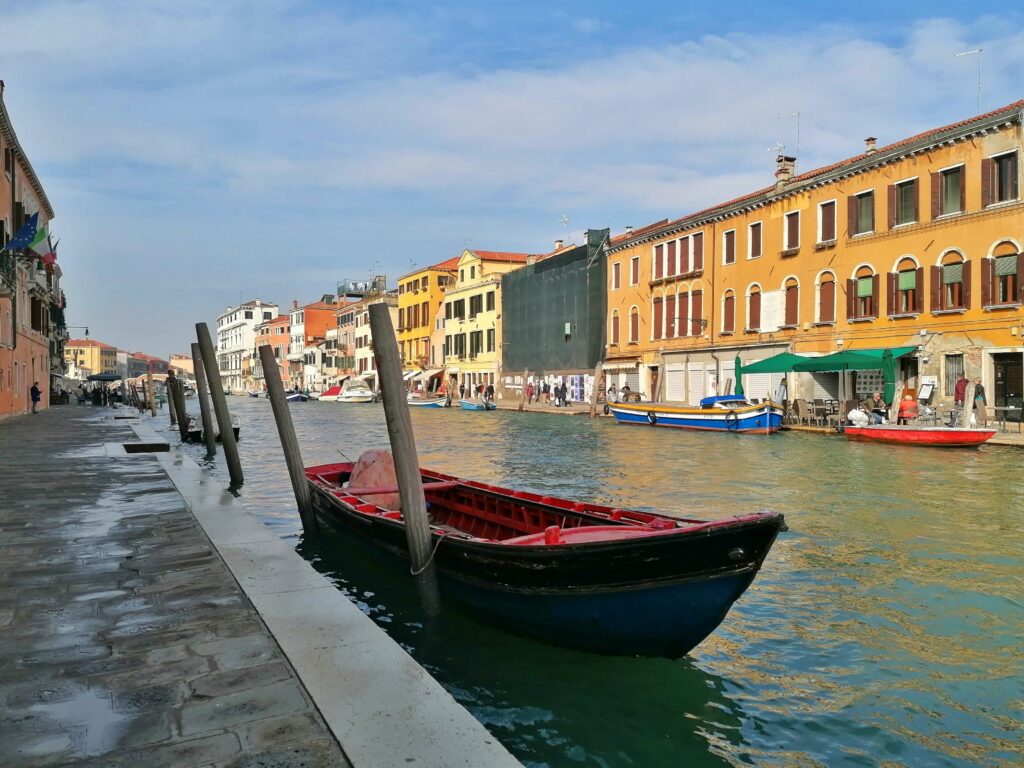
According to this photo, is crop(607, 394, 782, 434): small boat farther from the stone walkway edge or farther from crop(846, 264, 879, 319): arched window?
the stone walkway edge

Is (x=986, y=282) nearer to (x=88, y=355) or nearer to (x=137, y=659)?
(x=137, y=659)

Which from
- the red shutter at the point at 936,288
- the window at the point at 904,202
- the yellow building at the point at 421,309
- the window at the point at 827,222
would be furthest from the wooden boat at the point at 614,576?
the yellow building at the point at 421,309

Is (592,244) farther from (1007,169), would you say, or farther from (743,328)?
(1007,169)

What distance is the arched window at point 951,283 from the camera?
23906 mm

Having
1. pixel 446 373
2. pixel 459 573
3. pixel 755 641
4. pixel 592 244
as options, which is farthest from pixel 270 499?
pixel 446 373

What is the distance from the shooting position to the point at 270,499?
1286 cm

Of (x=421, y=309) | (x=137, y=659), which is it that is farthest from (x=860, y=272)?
(x=421, y=309)

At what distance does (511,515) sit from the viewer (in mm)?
7539

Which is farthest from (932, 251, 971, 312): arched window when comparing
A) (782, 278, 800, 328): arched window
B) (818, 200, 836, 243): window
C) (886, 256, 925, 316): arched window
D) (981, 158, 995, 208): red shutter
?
(782, 278, 800, 328): arched window

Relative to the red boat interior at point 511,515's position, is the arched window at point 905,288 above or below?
above

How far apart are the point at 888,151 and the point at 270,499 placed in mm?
22917

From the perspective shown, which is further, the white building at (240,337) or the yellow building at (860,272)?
the white building at (240,337)

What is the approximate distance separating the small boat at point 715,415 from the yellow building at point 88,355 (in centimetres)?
14855

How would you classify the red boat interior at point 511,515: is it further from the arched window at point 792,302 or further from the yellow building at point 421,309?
the yellow building at point 421,309
